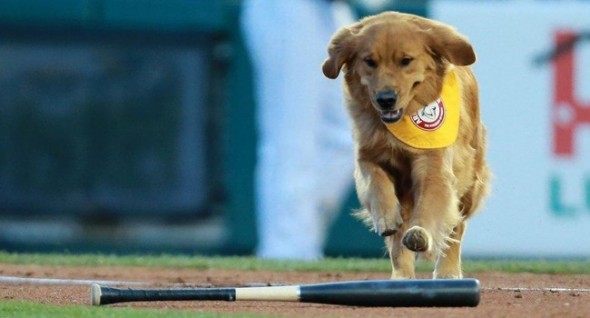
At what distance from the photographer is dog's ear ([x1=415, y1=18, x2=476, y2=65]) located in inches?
260

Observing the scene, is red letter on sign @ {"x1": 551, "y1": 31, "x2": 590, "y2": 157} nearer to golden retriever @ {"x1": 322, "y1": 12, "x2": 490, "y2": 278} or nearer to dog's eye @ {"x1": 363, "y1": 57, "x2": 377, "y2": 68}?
golden retriever @ {"x1": 322, "y1": 12, "x2": 490, "y2": 278}

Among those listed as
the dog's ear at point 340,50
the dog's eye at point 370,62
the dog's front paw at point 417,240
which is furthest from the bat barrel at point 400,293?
the dog's ear at point 340,50

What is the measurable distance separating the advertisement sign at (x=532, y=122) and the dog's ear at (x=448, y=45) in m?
4.73

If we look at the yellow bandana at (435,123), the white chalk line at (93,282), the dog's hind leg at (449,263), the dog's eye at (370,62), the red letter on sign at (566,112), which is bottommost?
the white chalk line at (93,282)

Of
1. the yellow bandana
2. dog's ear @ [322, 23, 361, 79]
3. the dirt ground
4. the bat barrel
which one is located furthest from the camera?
dog's ear @ [322, 23, 361, 79]

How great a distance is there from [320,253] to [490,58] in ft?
6.65

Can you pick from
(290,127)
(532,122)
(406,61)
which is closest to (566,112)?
(532,122)

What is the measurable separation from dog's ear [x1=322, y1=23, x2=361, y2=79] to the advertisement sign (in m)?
4.73

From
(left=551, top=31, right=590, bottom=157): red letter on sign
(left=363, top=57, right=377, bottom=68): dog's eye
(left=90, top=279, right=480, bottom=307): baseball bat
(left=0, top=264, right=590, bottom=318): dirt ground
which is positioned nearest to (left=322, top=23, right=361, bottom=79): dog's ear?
(left=363, top=57, right=377, bottom=68): dog's eye

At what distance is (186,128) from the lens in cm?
1145

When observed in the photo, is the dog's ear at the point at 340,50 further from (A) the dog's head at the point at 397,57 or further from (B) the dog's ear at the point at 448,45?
(B) the dog's ear at the point at 448,45

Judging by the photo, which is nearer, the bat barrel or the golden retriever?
the bat barrel

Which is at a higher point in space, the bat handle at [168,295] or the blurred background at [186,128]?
the blurred background at [186,128]

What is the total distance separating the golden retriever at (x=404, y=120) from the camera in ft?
21.0
